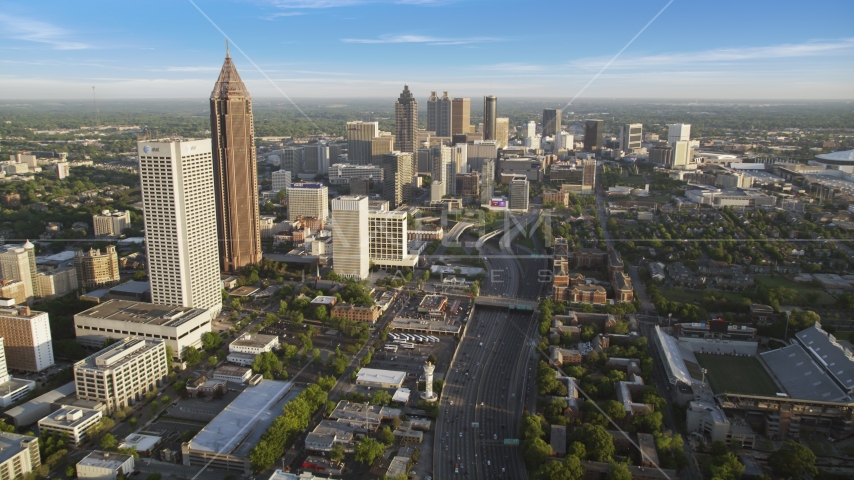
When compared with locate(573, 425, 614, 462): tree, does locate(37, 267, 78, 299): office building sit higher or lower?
higher

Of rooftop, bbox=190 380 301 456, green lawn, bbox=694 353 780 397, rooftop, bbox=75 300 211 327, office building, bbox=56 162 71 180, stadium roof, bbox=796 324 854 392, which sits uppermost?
office building, bbox=56 162 71 180

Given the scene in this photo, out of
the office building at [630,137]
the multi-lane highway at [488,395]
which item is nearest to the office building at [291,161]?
the multi-lane highway at [488,395]

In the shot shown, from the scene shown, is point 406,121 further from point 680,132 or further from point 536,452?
point 536,452

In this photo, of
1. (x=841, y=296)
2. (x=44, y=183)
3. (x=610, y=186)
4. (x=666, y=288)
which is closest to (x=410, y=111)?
(x=610, y=186)

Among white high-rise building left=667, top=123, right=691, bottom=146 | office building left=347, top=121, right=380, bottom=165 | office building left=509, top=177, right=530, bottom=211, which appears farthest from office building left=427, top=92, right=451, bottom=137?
office building left=509, top=177, right=530, bottom=211

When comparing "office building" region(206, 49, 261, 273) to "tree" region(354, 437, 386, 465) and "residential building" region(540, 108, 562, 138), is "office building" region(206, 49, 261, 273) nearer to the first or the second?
"tree" region(354, 437, 386, 465)

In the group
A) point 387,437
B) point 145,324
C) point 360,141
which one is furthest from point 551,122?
point 387,437

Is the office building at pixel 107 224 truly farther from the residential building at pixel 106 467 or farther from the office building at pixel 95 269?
the residential building at pixel 106 467

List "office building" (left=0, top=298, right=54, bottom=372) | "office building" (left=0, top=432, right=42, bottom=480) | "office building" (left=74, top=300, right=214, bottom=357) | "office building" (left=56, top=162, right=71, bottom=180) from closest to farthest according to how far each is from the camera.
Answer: "office building" (left=0, top=432, right=42, bottom=480) < "office building" (left=0, top=298, right=54, bottom=372) < "office building" (left=74, top=300, right=214, bottom=357) < "office building" (left=56, top=162, right=71, bottom=180)
